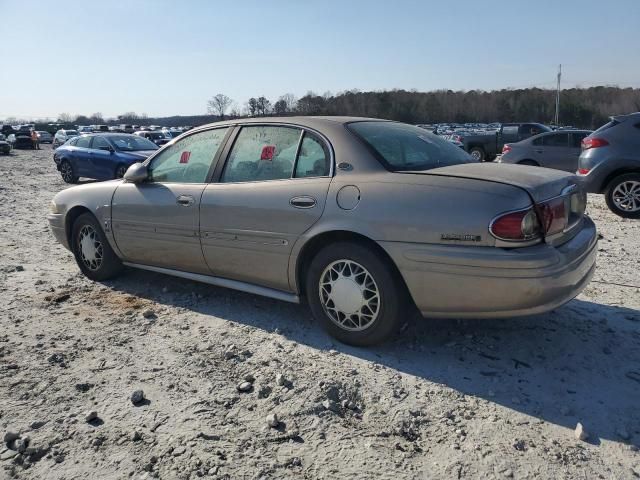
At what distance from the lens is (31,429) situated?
271 centimetres

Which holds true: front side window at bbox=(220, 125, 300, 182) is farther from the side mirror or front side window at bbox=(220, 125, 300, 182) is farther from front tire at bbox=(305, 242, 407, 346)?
the side mirror

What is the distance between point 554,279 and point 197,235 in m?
2.57

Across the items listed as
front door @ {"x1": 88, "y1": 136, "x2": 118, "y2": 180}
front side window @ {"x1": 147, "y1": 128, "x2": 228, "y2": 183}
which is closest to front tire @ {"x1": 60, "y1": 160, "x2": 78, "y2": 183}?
front door @ {"x1": 88, "y1": 136, "x2": 118, "y2": 180}

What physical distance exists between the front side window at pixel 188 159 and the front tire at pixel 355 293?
136 centimetres

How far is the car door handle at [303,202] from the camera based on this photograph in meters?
3.51

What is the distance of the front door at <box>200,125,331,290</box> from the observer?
11.8 feet

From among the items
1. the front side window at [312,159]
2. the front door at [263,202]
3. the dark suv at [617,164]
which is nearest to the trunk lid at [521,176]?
the front side window at [312,159]

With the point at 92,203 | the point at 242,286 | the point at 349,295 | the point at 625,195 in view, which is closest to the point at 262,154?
the point at 242,286

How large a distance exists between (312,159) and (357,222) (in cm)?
66

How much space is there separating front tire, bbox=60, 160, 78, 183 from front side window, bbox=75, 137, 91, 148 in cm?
60

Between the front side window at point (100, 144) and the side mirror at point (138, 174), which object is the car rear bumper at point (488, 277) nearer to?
the side mirror at point (138, 174)

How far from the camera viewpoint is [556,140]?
1281 cm

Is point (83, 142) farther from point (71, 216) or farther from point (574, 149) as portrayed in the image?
point (574, 149)

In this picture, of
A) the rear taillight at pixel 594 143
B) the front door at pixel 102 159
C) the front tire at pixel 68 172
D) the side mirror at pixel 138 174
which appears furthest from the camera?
the front tire at pixel 68 172
